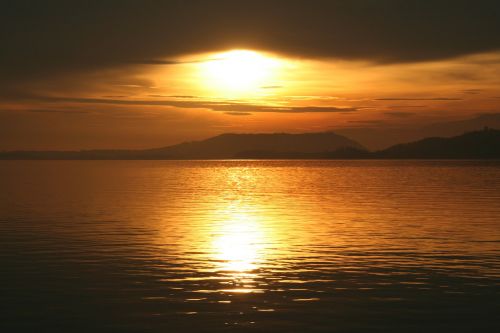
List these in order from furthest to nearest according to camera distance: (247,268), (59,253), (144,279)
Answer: (59,253)
(247,268)
(144,279)

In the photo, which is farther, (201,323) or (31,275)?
(31,275)

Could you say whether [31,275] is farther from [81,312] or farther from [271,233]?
[271,233]

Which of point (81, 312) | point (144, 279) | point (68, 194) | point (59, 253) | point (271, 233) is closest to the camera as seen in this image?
point (81, 312)

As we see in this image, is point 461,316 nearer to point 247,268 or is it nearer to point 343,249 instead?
point 247,268

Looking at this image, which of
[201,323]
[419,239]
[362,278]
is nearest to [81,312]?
[201,323]

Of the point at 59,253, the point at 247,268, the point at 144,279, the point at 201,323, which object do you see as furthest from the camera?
the point at 59,253

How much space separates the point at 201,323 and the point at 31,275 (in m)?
12.4

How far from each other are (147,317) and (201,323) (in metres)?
2.22

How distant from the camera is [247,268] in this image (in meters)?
34.8

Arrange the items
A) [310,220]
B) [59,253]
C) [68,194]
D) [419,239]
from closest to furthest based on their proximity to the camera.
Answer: [59,253] → [419,239] → [310,220] → [68,194]

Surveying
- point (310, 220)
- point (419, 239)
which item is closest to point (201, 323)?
point (419, 239)

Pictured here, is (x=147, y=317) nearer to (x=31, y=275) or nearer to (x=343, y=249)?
(x=31, y=275)

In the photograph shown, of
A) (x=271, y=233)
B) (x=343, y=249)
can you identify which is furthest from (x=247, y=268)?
(x=271, y=233)

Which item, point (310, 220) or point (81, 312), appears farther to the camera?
point (310, 220)
